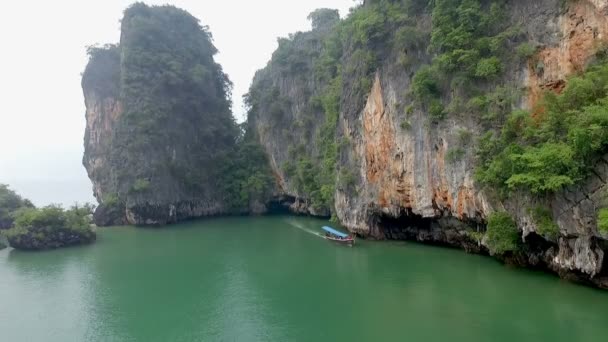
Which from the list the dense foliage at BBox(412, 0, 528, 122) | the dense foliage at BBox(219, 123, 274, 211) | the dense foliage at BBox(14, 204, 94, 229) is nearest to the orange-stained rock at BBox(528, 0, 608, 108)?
the dense foliage at BBox(412, 0, 528, 122)

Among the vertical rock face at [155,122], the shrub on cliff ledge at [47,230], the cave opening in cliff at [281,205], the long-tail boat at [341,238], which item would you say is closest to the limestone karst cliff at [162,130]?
the vertical rock face at [155,122]

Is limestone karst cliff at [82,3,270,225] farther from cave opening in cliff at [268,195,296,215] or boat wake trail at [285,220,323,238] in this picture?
boat wake trail at [285,220,323,238]

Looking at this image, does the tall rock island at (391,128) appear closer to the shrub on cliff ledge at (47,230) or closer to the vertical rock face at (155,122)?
the vertical rock face at (155,122)

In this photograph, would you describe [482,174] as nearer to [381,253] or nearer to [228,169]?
[381,253]

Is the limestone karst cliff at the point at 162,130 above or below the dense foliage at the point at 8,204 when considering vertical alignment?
above

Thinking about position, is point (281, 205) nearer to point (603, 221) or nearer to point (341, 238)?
point (341, 238)

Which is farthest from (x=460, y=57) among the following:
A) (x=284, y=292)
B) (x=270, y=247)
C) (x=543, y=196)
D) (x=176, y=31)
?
(x=176, y=31)
